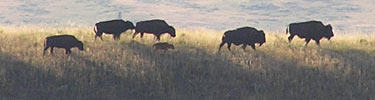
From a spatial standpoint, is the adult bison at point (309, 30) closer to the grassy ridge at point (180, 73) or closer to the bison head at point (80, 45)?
the grassy ridge at point (180, 73)

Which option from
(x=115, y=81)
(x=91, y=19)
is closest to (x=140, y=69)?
(x=115, y=81)

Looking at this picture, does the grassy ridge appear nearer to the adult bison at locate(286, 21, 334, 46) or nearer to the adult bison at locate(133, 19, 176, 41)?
the adult bison at locate(133, 19, 176, 41)

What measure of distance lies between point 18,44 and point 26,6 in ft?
565

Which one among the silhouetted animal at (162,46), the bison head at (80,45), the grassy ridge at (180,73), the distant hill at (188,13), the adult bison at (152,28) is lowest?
the distant hill at (188,13)

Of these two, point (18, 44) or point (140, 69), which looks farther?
point (18, 44)

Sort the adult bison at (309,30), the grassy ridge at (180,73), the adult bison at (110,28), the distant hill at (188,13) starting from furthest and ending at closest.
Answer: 1. the distant hill at (188,13)
2. the adult bison at (309,30)
3. the adult bison at (110,28)
4. the grassy ridge at (180,73)

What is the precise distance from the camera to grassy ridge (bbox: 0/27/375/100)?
44.3 feet

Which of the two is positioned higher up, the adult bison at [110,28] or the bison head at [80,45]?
the adult bison at [110,28]

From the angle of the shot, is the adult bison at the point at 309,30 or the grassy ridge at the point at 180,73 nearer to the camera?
the grassy ridge at the point at 180,73

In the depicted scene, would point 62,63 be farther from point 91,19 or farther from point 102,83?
point 91,19

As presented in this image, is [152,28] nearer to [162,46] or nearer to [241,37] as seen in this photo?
[162,46]

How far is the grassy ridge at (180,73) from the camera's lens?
13.5 metres

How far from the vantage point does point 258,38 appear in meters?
16.5

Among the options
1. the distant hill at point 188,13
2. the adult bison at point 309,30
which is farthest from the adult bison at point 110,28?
the distant hill at point 188,13
